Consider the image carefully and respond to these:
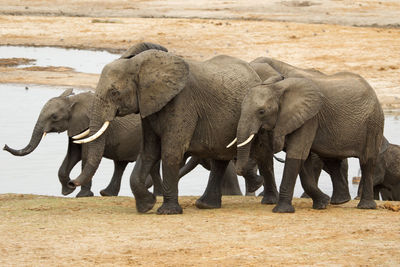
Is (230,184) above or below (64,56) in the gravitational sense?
above

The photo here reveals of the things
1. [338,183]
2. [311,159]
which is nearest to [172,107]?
[311,159]

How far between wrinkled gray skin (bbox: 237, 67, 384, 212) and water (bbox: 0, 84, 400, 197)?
3.33 meters

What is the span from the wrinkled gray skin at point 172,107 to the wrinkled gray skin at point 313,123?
370 millimetres

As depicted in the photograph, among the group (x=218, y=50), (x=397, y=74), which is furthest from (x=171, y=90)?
(x=218, y=50)

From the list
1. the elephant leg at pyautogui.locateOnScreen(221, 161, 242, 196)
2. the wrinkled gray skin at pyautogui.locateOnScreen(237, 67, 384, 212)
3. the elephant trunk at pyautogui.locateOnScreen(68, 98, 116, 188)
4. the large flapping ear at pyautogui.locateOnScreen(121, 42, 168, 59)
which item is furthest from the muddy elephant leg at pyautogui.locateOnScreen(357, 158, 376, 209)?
the elephant trunk at pyautogui.locateOnScreen(68, 98, 116, 188)

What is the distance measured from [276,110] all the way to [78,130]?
10.2ft

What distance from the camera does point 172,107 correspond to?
9750mm

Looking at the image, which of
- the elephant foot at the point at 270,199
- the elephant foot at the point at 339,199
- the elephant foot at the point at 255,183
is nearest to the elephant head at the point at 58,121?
the elephant foot at the point at 255,183

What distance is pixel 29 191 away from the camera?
1334 cm

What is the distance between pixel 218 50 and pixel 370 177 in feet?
55.4

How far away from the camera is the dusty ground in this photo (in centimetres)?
773

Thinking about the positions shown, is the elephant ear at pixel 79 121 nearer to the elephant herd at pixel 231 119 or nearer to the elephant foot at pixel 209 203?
the elephant herd at pixel 231 119

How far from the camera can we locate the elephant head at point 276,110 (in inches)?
382

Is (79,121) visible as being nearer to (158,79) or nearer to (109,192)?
(109,192)
